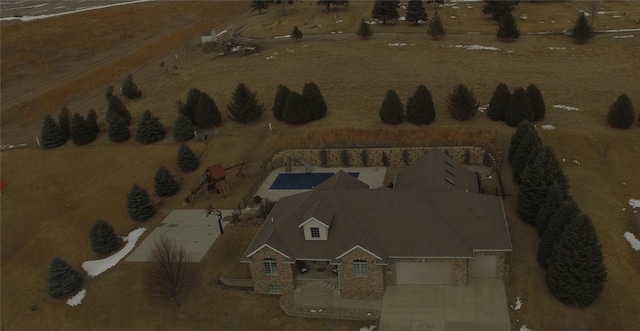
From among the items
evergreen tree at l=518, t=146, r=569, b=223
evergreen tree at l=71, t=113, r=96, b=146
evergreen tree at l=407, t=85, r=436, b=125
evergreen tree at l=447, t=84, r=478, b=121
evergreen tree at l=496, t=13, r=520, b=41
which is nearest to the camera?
evergreen tree at l=518, t=146, r=569, b=223

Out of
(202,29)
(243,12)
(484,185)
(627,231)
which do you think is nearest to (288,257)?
(484,185)

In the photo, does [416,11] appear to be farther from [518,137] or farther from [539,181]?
[539,181]

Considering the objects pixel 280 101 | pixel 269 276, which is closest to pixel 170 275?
pixel 269 276

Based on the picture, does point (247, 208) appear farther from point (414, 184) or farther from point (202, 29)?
point (202, 29)

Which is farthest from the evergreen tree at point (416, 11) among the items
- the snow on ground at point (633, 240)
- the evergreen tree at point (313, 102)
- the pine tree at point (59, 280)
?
the pine tree at point (59, 280)

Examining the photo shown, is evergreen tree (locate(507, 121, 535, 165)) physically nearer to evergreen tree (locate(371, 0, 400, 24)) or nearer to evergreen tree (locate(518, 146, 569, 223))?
evergreen tree (locate(518, 146, 569, 223))

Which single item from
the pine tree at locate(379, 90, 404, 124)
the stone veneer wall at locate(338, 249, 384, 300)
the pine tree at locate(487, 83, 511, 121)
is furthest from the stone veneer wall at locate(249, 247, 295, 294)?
the pine tree at locate(487, 83, 511, 121)

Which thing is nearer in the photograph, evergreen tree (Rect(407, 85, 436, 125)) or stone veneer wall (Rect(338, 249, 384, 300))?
stone veneer wall (Rect(338, 249, 384, 300))
